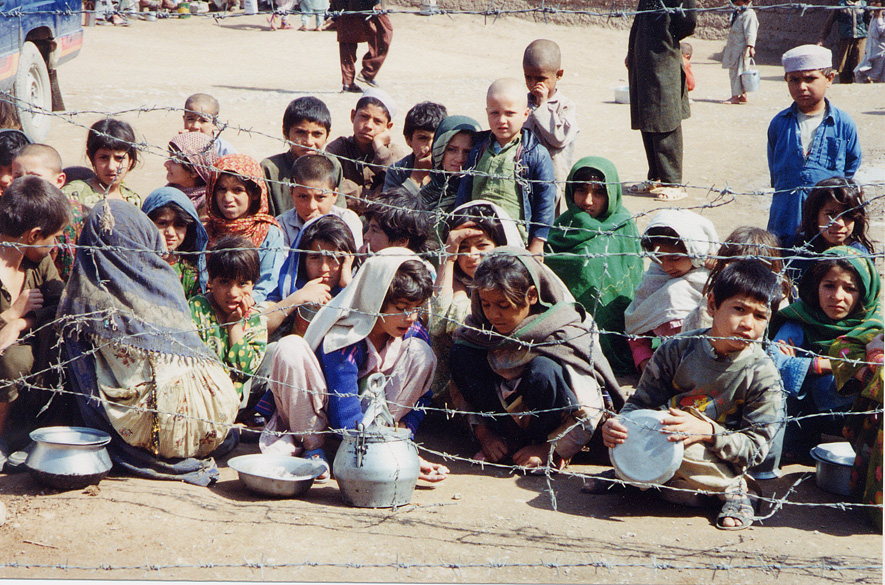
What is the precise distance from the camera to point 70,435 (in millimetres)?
2902

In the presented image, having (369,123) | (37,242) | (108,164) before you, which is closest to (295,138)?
(369,123)

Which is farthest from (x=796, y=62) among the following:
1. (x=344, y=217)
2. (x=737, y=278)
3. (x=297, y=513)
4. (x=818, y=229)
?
(x=297, y=513)

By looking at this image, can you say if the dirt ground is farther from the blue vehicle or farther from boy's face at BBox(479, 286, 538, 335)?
the blue vehicle

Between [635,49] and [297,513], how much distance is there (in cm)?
464

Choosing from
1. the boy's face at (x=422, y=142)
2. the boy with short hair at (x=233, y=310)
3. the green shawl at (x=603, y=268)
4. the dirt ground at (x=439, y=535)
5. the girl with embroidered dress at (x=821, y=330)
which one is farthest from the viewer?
the boy's face at (x=422, y=142)

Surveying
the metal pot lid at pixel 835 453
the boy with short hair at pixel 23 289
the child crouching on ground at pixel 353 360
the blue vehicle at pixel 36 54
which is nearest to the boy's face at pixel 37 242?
the boy with short hair at pixel 23 289

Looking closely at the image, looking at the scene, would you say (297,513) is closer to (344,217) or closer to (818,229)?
(344,217)

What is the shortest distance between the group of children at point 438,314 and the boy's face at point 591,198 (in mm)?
17

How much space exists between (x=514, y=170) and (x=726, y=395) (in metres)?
1.61

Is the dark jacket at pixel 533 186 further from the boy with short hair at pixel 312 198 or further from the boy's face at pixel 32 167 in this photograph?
the boy's face at pixel 32 167

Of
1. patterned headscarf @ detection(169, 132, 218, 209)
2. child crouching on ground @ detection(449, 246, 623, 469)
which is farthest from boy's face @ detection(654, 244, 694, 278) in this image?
patterned headscarf @ detection(169, 132, 218, 209)

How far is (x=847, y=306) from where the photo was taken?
10.7 feet

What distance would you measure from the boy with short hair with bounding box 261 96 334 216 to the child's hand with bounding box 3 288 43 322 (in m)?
1.54

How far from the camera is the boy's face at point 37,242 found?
122 inches
